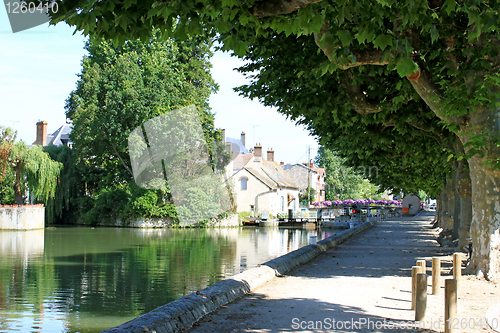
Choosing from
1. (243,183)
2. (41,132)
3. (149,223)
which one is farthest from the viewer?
(41,132)

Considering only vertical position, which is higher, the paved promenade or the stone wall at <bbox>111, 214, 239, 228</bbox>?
the paved promenade

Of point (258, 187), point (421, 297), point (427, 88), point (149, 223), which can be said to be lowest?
point (149, 223)

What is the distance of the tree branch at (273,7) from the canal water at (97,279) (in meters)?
6.62

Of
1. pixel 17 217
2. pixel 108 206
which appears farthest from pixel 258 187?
pixel 17 217

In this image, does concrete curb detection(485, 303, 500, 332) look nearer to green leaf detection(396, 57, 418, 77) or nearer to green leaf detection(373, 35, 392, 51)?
green leaf detection(396, 57, 418, 77)

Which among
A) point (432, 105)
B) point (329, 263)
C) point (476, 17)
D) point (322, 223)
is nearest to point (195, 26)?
point (476, 17)

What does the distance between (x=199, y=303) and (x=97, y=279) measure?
8875mm

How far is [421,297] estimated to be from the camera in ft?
22.1

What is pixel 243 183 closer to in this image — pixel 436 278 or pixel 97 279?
pixel 97 279

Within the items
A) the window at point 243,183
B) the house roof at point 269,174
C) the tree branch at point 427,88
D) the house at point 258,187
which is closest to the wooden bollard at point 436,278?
the tree branch at point 427,88

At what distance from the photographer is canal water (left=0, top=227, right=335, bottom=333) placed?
397 inches

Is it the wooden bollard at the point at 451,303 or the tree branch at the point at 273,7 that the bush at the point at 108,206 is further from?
the wooden bollard at the point at 451,303

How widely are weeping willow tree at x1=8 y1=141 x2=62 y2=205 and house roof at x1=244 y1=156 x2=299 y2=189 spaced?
983 inches

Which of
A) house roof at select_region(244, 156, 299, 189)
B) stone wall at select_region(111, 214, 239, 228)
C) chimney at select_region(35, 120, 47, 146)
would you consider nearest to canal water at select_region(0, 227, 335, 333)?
stone wall at select_region(111, 214, 239, 228)
